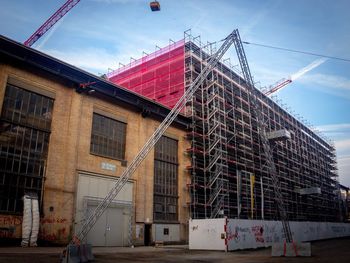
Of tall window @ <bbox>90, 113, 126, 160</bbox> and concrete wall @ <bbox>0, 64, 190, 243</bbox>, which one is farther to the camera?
tall window @ <bbox>90, 113, 126, 160</bbox>

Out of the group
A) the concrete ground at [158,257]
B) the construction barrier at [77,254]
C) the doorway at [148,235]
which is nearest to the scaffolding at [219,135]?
the doorway at [148,235]

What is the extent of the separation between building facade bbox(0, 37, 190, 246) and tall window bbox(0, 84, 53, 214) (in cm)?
7

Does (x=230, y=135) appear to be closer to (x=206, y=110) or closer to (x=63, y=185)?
(x=206, y=110)

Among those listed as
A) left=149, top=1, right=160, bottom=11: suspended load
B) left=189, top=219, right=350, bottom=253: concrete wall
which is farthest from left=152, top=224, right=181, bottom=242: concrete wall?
left=149, top=1, right=160, bottom=11: suspended load

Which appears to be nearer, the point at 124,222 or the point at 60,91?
the point at 60,91

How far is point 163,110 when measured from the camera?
3741 cm

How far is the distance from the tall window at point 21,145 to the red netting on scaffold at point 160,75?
18.3m

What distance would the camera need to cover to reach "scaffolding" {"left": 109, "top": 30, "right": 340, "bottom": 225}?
128ft

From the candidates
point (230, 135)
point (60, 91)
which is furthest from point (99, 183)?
point (230, 135)

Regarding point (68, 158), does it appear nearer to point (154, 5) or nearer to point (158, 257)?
point (158, 257)

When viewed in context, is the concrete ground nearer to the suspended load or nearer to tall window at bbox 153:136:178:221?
tall window at bbox 153:136:178:221

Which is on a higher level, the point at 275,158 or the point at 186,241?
the point at 275,158

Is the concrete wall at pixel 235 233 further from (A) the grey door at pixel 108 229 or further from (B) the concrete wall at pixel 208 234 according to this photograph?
(A) the grey door at pixel 108 229

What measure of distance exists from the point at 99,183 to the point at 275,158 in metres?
33.4
